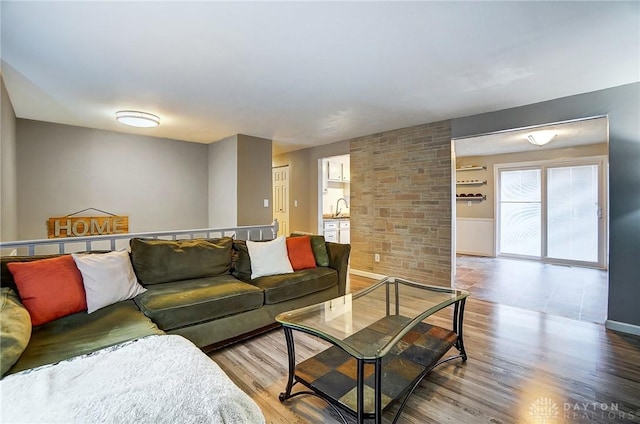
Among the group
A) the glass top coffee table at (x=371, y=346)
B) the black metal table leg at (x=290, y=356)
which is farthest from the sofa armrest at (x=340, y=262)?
the black metal table leg at (x=290, y=356)

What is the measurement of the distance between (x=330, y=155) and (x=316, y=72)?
9.86ft

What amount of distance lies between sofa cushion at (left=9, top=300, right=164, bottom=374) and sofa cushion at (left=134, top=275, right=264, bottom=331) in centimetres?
15

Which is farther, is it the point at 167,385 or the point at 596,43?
the point at 596,43

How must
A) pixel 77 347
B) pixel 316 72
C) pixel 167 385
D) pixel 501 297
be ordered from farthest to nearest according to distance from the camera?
1. pixel 501 297
2. pixel 316 72
3. pixel 77 347
4. pixel 167 385

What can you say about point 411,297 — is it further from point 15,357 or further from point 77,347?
point 15,357

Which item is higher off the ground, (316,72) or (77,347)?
(316,72)

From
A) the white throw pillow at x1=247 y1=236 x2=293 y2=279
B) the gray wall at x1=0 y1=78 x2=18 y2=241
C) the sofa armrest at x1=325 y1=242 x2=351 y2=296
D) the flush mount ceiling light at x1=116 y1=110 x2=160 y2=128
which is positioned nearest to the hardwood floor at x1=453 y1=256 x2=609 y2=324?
the sofa armrest at x1=325 y1=242 x2=351 y2=296

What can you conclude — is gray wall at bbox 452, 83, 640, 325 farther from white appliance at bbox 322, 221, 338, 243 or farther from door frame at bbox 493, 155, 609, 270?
white appliance at bbox 322, 221, 338, 243

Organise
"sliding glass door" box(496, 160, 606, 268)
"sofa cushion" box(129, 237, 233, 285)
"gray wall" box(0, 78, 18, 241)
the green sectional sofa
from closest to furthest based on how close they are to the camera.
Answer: the green sectional sofa → "sofa cushion" box(129, 237, 233, 285) → "gray wall" box(0, 78, 18, 241) → "sliding glass door" box(496, 160, 606, 268)

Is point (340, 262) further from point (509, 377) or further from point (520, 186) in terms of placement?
point (520, 186)

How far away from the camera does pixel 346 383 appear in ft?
5.57

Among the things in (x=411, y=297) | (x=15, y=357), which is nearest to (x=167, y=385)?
(x=15, y=357)

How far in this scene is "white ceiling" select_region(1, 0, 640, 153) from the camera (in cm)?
172

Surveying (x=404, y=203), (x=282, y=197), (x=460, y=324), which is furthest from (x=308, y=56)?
(x=282, y=197)
